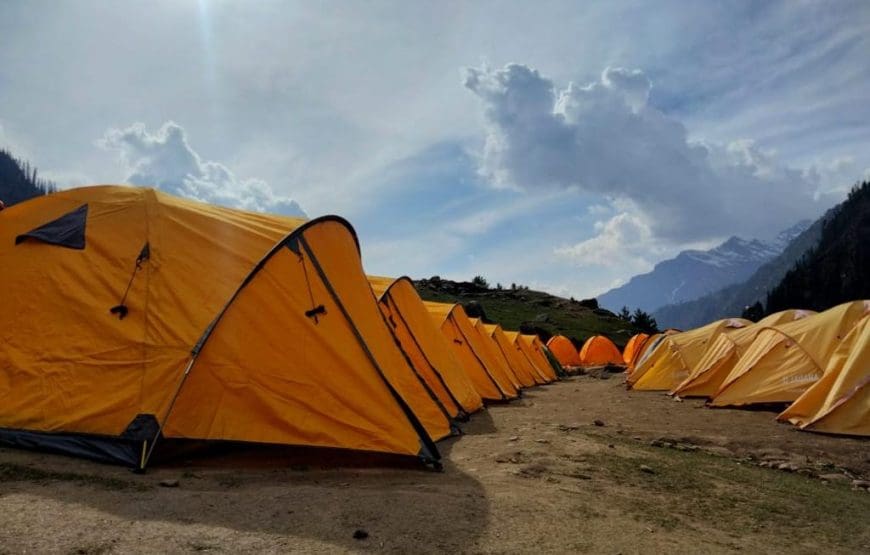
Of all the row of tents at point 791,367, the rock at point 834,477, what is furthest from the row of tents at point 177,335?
the row of tents at point 791,367

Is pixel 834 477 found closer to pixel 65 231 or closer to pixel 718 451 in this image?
pixel 718 451

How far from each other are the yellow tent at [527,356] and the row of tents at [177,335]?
72.0 feet

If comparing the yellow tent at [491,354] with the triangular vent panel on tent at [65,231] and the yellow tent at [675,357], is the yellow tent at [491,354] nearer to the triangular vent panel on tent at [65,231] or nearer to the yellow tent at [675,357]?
the yellow tent at [675,357]

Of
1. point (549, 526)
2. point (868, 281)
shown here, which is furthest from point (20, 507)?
point (868, 281)

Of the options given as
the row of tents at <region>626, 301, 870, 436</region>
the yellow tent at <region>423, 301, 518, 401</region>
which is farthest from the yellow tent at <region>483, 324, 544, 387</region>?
the row of tents at <region>626, 301, 870, 436</region>

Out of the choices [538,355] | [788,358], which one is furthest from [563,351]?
[788,358]

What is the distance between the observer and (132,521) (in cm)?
503

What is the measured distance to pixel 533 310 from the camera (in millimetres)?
81750

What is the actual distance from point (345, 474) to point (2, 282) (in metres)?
5.62

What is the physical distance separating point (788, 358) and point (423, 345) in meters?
9.25

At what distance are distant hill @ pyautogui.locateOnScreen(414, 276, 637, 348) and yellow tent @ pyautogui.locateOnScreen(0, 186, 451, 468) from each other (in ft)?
176

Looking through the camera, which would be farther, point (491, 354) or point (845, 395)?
point (491, 354)

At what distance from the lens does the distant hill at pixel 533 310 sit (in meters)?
69.5

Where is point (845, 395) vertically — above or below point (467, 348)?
below
